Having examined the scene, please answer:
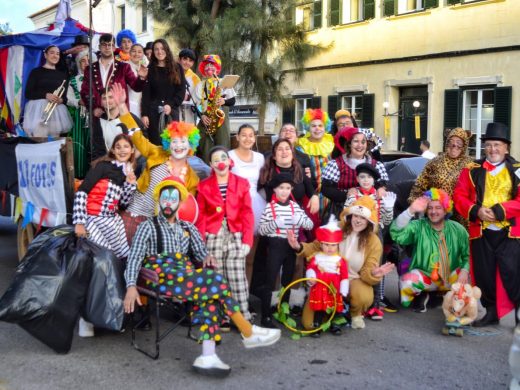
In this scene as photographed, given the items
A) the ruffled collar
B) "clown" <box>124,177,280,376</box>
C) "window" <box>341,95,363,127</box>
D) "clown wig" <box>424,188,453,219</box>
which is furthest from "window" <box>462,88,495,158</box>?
"clown" <box>124,177,280,376</box>

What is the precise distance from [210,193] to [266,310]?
1099 millimetres

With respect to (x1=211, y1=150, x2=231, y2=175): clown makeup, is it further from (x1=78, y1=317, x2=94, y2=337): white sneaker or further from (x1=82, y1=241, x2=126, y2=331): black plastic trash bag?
(x1=78, y1=317, x2=94, y2=337): white sneaker

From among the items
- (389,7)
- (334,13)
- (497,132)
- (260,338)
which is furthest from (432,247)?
(334,13)

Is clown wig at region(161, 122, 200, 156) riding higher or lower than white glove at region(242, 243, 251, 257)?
higher

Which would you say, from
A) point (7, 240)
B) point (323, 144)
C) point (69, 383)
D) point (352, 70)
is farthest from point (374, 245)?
point (352, 70)

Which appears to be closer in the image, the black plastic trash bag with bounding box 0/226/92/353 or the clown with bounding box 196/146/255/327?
the black plastic trash bag with bounding box 0/226/92/353

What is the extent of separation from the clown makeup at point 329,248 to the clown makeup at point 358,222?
0.28 metres

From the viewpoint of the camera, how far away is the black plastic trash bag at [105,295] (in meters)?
5.06

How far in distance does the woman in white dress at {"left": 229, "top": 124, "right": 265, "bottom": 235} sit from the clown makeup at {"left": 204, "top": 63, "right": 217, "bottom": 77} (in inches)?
89.8

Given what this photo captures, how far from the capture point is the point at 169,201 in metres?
5.18

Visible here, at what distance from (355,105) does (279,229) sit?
62.7 feet

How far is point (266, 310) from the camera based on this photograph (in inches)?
226

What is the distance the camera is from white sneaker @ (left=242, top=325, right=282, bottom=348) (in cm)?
496

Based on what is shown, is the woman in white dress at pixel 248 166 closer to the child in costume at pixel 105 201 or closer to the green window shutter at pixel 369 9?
the child in costume at pixel 105 201
